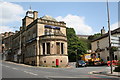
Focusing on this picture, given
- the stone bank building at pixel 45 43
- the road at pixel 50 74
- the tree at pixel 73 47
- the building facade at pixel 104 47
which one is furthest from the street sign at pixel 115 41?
the tree at pixel 73 47

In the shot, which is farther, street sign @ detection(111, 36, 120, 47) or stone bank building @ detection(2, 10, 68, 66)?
stone bank building @ detection(2, 10, 68, 66)

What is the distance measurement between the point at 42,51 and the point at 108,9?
26.0 meters

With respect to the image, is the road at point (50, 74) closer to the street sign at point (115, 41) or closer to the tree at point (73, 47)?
the street sign at point (115, 41)

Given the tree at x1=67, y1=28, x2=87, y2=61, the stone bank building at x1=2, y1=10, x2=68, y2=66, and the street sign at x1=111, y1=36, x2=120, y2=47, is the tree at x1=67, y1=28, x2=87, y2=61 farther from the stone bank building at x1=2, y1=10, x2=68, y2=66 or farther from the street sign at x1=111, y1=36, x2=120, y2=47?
the street sign at x1=111, y1=36, x2=120, y2=47

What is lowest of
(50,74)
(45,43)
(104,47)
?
(50,74)

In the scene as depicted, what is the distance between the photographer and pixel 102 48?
46438 millimetres

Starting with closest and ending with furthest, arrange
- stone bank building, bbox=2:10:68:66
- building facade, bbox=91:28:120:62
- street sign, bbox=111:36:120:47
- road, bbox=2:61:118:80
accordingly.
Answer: road, bbox=2:61:118:80, street sign, bbox=111:36:120:47, building facade, bbox=91:28:120:62, stone bank building, bbox=2:10:68:66

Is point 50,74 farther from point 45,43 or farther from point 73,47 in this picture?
point 73,47

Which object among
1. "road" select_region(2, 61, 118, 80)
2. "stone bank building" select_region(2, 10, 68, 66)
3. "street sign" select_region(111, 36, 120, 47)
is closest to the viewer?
"road" select_region(2, 61, 118, 80)

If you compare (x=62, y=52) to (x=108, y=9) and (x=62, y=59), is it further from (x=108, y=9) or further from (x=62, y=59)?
(x=108, y=9)

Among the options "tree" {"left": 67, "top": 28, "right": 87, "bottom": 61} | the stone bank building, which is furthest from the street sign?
"tree" {"left": 67, "top": 28, "right": 87, "bottom": 61}

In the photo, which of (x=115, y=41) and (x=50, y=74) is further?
(x=115, y=41)

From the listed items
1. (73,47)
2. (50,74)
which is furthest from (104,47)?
(50,74)

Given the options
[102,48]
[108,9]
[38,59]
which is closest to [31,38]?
[38,59]
